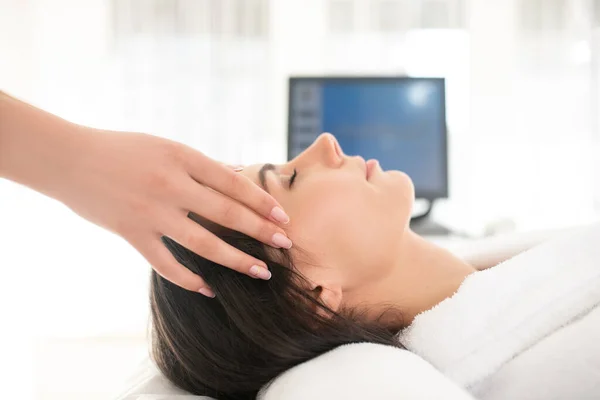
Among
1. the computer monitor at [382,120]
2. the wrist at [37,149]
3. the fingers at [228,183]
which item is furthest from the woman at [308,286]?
the computer monitor at [382,120]

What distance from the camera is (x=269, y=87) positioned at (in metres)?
3.03

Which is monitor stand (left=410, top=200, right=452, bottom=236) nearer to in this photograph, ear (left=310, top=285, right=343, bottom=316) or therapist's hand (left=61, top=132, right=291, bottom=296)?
ear (left=310, top=285, right=343, bottom=316)

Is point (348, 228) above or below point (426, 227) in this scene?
above

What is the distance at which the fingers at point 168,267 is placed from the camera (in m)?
0.64

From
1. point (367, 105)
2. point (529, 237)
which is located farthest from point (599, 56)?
point (529, 237)

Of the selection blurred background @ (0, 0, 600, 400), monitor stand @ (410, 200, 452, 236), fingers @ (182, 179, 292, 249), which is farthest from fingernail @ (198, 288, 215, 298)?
blurred background @ (0, 0, 600, 400)

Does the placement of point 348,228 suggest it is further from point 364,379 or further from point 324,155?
point 364,379

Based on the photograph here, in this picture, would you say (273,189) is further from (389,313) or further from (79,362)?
(79,362)

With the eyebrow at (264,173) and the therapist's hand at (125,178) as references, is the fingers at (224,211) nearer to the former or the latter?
the therapist's hand at (125,178)

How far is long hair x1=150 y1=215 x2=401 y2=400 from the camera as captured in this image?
2.41 ft

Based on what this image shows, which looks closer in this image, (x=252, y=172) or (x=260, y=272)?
(x=260, y=272)

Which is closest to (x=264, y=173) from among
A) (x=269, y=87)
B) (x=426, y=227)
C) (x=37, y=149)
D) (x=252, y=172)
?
(x=252, y=172)

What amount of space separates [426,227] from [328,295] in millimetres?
1590

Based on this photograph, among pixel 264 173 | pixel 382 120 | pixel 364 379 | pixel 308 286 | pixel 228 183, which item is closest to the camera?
pixel 364 379
